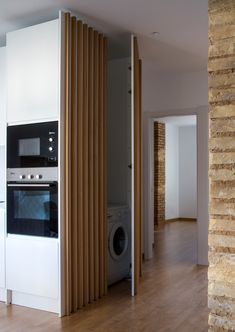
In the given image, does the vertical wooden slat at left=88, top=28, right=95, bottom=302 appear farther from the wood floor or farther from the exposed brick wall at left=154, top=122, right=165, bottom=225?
the exposed brick wall at left=154, top=122, right=165, bottom=225

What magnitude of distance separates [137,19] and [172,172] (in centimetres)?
677

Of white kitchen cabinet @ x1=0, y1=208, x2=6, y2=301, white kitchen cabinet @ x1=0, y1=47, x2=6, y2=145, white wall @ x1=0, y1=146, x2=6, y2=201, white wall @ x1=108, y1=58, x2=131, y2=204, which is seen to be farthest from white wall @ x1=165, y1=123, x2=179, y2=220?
white kitchen cabinet @ x1=0, y1=208, x2=6, y2=301

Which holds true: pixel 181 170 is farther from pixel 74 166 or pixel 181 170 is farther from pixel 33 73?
pixel 33 73

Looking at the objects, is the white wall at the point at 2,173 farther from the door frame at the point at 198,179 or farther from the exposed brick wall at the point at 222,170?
the exposed brick wall at the point at 222,170

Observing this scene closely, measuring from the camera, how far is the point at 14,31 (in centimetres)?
329

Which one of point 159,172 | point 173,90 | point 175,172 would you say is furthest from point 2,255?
point 175,172

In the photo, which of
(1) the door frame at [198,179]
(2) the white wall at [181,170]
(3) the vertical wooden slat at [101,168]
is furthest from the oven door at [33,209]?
(2) the white wall at [181,170]

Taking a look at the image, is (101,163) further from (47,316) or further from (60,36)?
(47,316)

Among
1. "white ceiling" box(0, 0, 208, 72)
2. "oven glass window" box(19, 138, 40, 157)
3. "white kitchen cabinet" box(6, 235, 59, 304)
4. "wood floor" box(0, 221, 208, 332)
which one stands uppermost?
"white ceiling" box(0, 0, 208, 72)

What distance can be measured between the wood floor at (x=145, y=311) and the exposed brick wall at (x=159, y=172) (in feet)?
A: 14.0

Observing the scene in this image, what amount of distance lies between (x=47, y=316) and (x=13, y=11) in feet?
8.51

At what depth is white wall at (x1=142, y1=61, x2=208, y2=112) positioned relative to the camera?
4.84 metres

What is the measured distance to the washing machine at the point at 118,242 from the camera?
3766mm

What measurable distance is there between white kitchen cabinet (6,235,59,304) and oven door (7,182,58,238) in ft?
0.27
